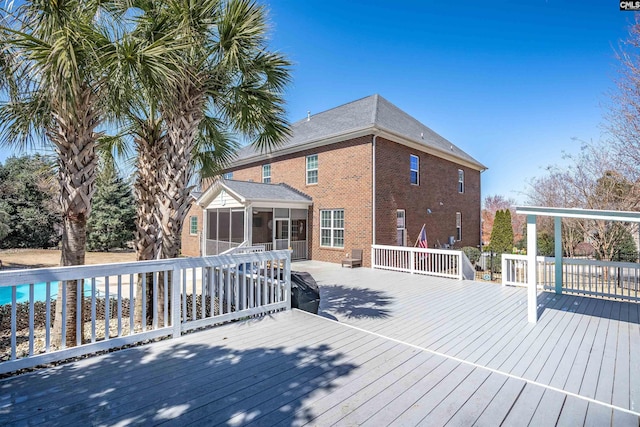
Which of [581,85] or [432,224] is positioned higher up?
[581,85]

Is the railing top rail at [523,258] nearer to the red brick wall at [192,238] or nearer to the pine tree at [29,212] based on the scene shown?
the red brick wall at [192,238]

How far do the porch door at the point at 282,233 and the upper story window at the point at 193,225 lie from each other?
838cm

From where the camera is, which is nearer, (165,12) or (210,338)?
(210,338)

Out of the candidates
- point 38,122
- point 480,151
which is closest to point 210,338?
point 38,122

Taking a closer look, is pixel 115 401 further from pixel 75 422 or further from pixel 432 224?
pixel 432 224

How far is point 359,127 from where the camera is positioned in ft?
43.7

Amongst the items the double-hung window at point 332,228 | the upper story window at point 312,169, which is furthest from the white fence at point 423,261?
the upper story window at point 312,169

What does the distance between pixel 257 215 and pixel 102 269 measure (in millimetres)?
14058

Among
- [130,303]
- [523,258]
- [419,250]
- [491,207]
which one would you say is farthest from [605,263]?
[491,207]

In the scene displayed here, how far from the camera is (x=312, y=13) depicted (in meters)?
10.4

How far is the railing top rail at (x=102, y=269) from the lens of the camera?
9.77ft

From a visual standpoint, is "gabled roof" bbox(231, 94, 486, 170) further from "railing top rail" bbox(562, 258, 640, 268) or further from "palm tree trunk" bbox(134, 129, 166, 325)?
"railing top rail" bbox(562, 258, 640, 268)

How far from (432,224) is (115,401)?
16612 mm

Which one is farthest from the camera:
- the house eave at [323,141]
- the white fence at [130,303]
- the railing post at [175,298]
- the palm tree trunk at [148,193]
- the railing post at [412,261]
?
the house eave at [323,141]
